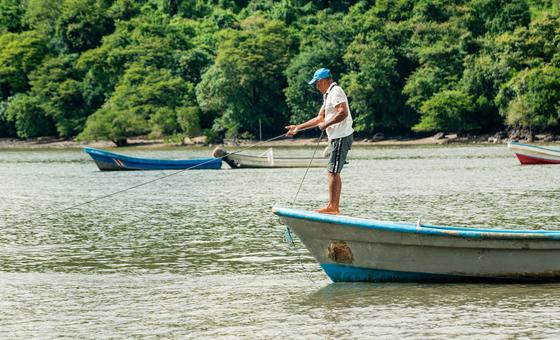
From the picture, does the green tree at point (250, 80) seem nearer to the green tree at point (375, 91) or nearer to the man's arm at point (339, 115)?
the green tree at point (375, 91)

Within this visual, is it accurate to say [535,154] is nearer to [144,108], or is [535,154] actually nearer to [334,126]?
[334,126]

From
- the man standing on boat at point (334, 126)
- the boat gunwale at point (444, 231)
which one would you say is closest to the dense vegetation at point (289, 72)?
the man standing on boat at point (334, 126)

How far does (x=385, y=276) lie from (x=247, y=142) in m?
88.9

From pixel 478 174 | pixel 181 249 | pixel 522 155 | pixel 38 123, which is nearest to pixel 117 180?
pixel 478 174

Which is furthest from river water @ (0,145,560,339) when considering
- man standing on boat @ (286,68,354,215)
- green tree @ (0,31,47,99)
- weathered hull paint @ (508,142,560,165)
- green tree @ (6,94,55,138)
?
green tree @ (0,31,47,99)

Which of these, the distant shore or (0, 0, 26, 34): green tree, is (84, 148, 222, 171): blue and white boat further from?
(0, 0, 26, 34): green tree

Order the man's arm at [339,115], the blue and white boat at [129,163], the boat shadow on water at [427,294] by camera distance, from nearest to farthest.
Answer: the boat shadow on water at [427,294] < the man's arm at [339,115] < the blue and white boat at [129,163]

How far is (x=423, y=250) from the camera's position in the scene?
1484 cm

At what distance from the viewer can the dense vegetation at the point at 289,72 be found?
9225 cm

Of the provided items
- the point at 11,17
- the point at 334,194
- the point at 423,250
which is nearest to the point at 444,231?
the point at 423,250

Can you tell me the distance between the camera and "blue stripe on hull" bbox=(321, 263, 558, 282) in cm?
1516

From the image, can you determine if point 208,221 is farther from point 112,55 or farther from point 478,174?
point 112,55

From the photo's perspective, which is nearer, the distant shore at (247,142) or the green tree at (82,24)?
the distant shore at (247,142)

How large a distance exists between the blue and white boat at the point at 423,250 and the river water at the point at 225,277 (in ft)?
0.72
